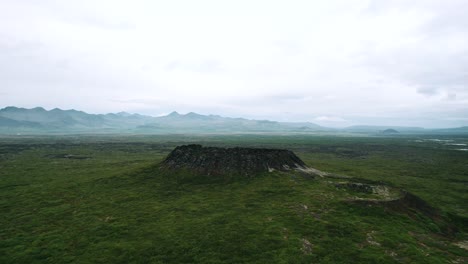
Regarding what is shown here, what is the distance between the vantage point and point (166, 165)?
6875 cm

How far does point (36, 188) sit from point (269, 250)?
56.4 m

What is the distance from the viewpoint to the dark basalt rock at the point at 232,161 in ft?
208

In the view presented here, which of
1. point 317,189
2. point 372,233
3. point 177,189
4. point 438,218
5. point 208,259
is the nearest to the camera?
point 208,259

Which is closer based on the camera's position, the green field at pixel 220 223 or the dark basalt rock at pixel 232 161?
the green field at pixel 220 223

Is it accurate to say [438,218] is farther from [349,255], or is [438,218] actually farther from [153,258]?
[153,258]

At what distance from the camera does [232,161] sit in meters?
64.8

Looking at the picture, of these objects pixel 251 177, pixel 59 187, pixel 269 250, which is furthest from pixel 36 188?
pixel 269 250

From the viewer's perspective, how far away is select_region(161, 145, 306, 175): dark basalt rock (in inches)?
2491

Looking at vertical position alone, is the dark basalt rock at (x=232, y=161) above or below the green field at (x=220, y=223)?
above

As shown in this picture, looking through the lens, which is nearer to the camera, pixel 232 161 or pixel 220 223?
pixel 220 223

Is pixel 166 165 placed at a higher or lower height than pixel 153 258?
higher

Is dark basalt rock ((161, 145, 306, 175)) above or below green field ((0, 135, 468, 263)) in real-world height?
above

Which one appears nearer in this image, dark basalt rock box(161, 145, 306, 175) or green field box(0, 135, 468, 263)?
green field box(0, 135, 468, 263)

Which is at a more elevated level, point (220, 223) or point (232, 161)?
point (232, 161)
